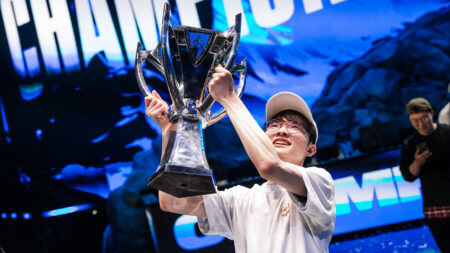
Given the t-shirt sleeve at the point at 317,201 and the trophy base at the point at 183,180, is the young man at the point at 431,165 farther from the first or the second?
the trophy base at the point at 183,180

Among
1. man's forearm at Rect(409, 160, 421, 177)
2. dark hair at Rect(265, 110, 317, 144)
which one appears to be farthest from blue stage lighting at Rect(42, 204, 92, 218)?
man's forearm at Rect(409, 160, 421, 177)

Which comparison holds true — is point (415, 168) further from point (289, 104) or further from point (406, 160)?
point (289, 104)

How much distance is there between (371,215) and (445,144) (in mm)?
1006

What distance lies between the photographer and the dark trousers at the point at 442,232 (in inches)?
124

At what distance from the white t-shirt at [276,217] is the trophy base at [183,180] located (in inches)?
14.9

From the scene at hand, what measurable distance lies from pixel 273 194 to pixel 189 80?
653 mm

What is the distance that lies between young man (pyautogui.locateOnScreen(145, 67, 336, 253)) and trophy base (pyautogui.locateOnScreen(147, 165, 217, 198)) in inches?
7.3

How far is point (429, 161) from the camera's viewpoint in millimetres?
3490

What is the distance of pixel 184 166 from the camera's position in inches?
49.8

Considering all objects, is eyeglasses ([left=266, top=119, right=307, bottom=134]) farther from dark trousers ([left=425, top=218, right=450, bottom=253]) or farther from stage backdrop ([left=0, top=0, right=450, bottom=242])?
stage backdrop ([left=0, top=0, right=450, bottom=242])

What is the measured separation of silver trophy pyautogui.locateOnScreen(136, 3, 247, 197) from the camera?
133 cm

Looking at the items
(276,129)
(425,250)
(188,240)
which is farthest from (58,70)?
(425,250)

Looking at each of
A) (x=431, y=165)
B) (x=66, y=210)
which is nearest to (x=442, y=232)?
(x=431, y=165)

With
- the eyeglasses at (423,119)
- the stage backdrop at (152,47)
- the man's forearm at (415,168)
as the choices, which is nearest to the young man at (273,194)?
the man's forearm at (415,168)
